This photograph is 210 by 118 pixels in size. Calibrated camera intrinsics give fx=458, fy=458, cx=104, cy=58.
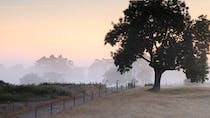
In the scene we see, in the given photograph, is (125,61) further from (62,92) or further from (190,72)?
(62,92)

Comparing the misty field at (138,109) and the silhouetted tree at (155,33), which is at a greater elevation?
the silhouetted tree at (155,33)

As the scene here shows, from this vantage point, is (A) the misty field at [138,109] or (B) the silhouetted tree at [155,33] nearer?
(A) the misty field at [138,109]

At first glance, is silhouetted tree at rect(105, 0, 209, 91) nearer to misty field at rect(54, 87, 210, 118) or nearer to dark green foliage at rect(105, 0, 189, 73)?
dark green foliage at rect(105, 0, 189, 73)

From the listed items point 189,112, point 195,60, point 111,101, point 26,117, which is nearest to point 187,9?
point 195,60

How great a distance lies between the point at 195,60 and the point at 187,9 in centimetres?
924

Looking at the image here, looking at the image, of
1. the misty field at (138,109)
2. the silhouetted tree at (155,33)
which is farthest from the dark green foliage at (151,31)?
the misty field at (138,109)

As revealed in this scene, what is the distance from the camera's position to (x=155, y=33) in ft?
253

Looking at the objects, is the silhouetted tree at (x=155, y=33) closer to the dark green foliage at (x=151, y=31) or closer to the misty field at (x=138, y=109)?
the dark green foliage at (x=151, y=31)

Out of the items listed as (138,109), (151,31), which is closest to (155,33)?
(151,31)

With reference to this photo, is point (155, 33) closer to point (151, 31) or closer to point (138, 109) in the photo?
point (151, 31)

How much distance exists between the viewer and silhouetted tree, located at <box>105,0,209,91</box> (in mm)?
75062

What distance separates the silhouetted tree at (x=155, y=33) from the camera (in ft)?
246

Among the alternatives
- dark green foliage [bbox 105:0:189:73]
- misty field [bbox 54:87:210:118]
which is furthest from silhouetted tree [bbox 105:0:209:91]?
misty field [bbox 54:87:210:118]

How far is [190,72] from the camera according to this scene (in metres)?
75.3
